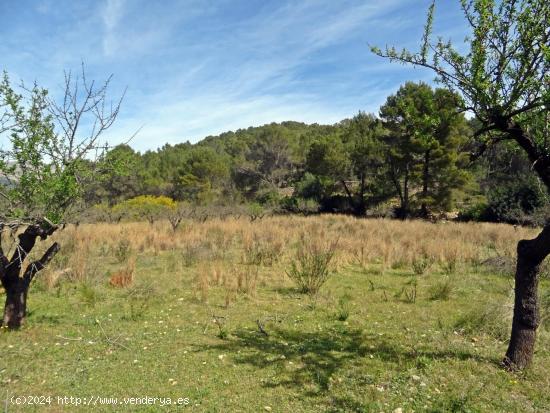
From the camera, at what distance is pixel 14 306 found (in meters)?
5.65

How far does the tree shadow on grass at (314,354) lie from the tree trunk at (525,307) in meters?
0.36

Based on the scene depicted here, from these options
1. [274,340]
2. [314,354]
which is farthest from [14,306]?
[314,354]

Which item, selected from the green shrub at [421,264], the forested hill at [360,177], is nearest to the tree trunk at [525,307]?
the green shrub at [421,264]

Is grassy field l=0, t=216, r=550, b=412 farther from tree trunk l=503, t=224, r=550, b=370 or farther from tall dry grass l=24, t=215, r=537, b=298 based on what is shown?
tree trunk l=503, t=224, r=550, b=370

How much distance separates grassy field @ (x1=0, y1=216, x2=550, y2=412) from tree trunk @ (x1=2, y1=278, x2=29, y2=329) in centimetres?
24

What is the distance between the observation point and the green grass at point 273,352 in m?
3.92

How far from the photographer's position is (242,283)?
27.1 feet

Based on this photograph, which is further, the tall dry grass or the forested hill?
the forested hill

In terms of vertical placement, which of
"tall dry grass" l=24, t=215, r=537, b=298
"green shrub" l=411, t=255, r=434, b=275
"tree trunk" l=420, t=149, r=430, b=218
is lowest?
"green shrub" l=411, t=255, r=434, b=275

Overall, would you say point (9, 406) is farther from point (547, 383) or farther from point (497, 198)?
point (497, 198)

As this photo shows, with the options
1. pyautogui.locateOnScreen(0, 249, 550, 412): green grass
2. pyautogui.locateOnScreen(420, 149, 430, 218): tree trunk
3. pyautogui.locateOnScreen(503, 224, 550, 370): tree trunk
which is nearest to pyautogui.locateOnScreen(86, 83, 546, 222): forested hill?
pyautogui.locateOnScreen(420, 149, 430, 218): tree trunk

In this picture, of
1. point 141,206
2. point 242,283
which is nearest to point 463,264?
point 242,283

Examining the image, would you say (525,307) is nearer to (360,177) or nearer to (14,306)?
(14,306)

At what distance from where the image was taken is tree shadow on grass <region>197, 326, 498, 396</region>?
14.4 ft
